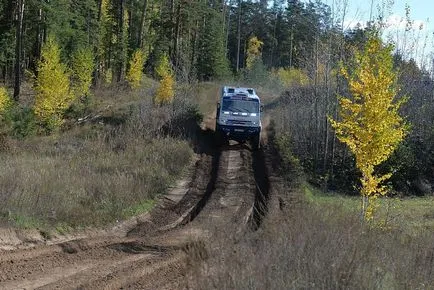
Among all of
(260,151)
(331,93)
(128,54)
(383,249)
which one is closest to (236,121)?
(260,151)

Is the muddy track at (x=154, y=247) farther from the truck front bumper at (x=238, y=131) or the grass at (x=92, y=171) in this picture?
the truck front bumper at (x=238, y=131)

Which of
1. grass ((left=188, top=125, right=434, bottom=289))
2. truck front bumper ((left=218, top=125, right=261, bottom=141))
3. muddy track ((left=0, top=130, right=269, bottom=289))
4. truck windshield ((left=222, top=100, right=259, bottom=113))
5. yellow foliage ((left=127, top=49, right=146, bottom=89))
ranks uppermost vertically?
yellow foliage ((left=127, top=49, right=146, bottom=89))

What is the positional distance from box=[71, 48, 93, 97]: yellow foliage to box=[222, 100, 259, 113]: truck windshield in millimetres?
16299

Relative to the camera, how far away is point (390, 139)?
45.5 feet

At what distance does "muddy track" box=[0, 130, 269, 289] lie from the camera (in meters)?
8.55

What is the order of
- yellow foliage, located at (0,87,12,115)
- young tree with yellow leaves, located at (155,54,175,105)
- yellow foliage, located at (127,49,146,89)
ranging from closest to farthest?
yellow foliage, located at (0,87,12,115), young tree with yellow leaves, located at (155,54,175,105), yellow foliage, located at (127,49,146,89)

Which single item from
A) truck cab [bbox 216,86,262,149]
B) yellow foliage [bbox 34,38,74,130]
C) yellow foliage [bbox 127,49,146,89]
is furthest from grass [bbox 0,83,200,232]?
yellow foliage [bbox 127,49,146,89]

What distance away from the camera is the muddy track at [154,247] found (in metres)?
8.55

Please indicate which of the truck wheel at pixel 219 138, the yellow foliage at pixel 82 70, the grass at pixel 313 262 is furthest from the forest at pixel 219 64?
the grass at pixel 313 262

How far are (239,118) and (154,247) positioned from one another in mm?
15012

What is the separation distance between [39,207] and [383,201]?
1307 cm

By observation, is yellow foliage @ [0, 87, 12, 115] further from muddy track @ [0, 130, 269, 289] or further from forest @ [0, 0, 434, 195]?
muddy track @ [0, 130, 269, 289]

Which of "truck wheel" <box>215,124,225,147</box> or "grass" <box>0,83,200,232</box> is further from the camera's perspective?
"truck wheel" <box>215,124,225,147</box>

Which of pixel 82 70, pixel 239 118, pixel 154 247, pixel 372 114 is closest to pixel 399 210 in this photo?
pixel 372 114
